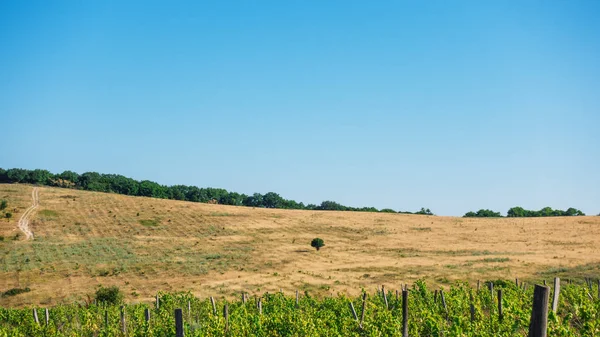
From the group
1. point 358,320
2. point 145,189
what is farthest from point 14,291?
point 145,189

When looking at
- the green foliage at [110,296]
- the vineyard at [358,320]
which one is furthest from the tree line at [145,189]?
the vineyard at [358,320]

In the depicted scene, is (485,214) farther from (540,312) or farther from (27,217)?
(540,312)

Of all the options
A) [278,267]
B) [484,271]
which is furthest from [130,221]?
[484,271]

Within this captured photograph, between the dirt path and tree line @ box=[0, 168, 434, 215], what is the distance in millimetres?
31792

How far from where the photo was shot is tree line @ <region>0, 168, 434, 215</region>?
125312 mm

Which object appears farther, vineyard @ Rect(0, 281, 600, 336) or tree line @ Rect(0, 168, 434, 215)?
tree line @ Rect(0, 168, 434, 215)

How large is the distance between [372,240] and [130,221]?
1574 inches

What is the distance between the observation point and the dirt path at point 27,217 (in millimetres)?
67931

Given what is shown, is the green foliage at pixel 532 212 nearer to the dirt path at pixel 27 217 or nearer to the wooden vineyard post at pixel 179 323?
the dirt path at pixel 27 217

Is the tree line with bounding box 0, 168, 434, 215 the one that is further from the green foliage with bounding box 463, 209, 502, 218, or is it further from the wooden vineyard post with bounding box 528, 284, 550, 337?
the wooden vineyard post with bounding box 528, 284, 550, 337


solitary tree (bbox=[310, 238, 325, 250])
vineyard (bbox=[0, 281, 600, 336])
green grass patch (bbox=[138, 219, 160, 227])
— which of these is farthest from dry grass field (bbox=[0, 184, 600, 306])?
vineyard (bbox=[0, 281, 600, 336])

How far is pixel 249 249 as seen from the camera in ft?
212

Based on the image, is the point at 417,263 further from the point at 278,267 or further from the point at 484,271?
the point at 278,267

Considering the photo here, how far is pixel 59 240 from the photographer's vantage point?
6600cm
